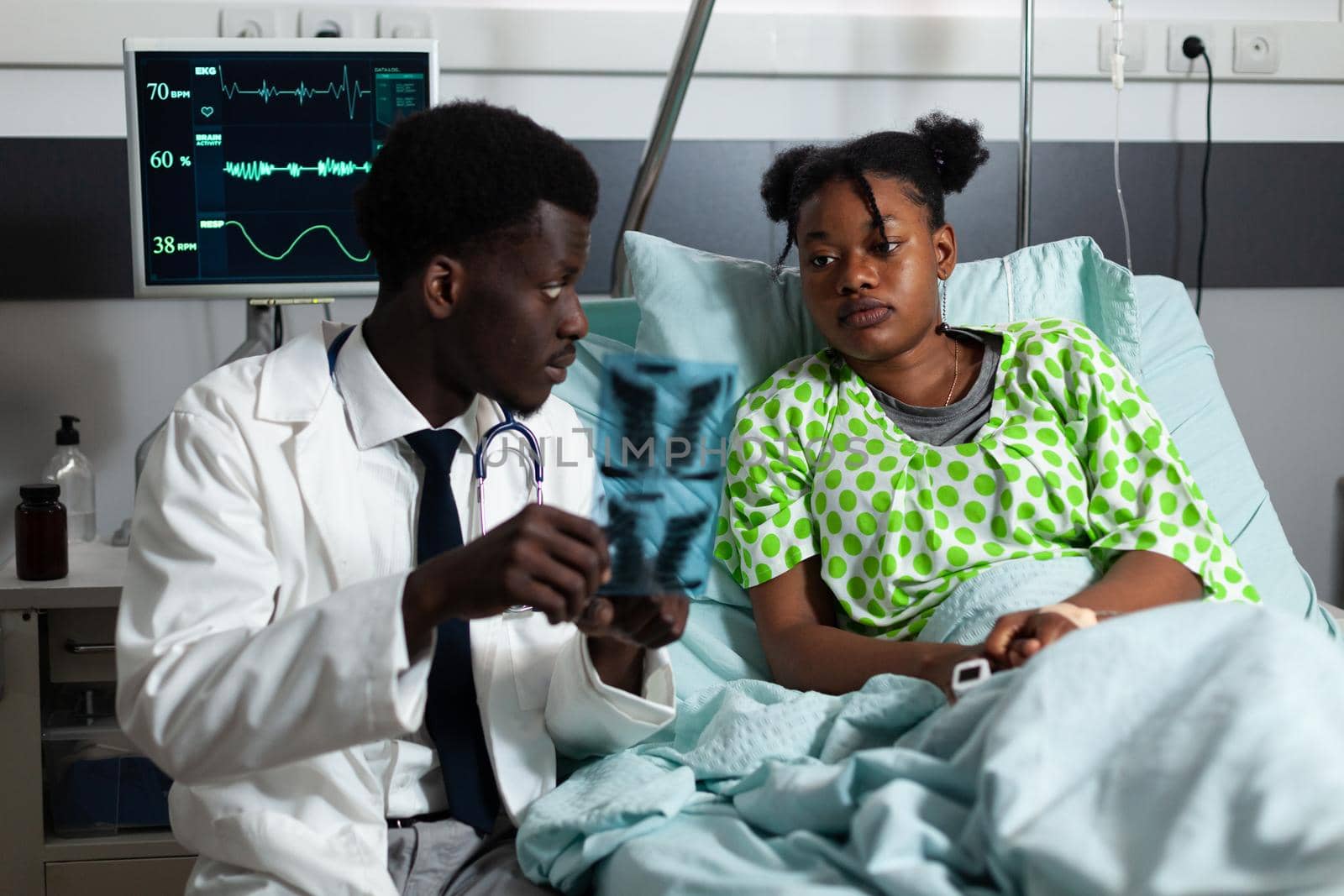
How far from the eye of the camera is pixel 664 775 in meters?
1.23

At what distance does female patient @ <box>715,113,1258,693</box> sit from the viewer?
5.00 feet

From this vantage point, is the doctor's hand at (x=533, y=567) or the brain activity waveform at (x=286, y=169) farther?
the brain activity waveform at (x=286, y=169)

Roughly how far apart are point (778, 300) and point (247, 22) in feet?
3.61

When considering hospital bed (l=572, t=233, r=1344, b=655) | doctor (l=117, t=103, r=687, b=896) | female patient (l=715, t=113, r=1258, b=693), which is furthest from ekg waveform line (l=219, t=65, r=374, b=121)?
doctor (l=117, t=103, r=687, b=896)

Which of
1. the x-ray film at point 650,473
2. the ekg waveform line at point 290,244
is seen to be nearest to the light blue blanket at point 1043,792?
the x-ray film at point 650,473

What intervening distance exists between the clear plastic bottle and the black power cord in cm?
202

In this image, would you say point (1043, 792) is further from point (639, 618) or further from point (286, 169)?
point (286, 169)

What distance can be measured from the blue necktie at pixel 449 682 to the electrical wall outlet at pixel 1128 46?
1739 millimetres

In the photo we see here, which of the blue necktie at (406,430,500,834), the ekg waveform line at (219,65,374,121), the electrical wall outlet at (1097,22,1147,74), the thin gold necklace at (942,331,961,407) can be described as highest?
the electrical wall outlet at (1097,22,1147,74)

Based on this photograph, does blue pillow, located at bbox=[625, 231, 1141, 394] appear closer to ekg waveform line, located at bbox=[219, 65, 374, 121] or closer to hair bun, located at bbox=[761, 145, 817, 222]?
hair bun, located at bbox=[761, 145, 817, 222]

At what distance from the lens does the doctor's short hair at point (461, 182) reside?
118cm

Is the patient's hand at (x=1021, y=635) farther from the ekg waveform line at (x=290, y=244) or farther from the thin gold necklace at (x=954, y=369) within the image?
the ekg waveform line at (x=290, y=244)

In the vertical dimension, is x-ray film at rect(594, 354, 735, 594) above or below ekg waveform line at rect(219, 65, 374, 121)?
below

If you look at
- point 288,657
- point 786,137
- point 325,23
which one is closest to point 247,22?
point 325,23
